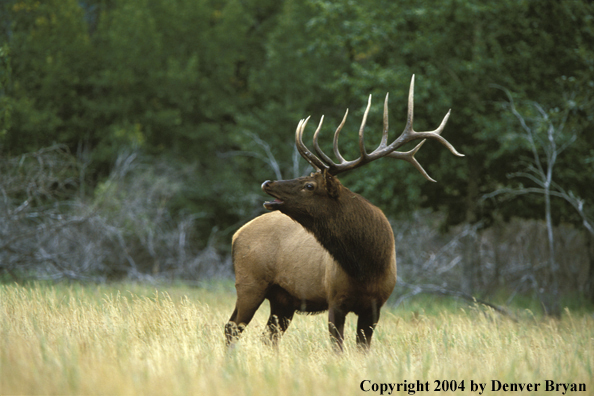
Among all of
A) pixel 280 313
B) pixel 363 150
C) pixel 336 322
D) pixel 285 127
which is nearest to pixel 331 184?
pixel 363 150

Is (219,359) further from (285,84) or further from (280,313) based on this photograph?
(285,84)

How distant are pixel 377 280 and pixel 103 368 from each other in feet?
7.95

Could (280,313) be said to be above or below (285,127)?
below

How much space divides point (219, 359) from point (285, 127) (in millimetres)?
14087

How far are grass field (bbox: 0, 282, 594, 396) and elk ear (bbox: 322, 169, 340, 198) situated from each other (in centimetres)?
131

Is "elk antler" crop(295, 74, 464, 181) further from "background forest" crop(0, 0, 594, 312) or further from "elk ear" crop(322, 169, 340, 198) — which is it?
"background forest" crop(0, 0, 594, 312)

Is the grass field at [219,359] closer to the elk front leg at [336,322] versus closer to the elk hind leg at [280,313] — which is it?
the elk front leg at [336,322]

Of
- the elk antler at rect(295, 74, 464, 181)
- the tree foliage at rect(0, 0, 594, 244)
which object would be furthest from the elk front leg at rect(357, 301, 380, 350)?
the tree foliage at rect(0, 0, 594, 244)

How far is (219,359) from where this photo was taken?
419 centimetres

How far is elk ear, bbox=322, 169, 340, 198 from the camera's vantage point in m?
5.23

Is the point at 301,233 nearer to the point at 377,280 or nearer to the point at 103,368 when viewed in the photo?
the point at 377,280

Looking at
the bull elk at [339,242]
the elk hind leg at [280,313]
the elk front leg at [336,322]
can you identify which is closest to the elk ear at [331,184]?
the bull elk at [339,242]

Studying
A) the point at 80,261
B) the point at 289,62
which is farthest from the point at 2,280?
the point at 289,62

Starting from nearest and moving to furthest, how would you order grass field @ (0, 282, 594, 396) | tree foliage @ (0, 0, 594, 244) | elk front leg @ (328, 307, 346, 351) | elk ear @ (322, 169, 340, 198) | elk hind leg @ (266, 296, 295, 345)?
grass field @ (0, 282, 594, 396) → elk front leg @ (328, 307, 346, 351) → elk ear @ (322, 169, 340, 198) → elk hind leg @ (266, 296, 295, 345) → tree foliage @ (0, 0, 594, 244)
